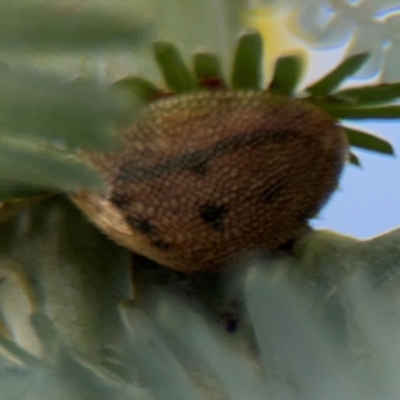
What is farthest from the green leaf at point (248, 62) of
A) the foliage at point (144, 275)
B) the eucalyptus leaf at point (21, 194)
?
the eucalyptus leaf at point (21, 194)

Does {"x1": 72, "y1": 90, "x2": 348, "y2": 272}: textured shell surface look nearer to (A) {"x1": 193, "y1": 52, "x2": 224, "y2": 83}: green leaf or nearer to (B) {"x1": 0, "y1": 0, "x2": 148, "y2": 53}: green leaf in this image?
(A) {"x1": 193, "y1": 52, "x2": 224, "y2": 83}: green leaf

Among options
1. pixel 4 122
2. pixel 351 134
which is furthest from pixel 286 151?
pixel 4 122

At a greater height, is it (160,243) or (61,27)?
(61,27)

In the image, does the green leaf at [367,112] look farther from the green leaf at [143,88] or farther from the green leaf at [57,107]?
the green leaf at [57,107]

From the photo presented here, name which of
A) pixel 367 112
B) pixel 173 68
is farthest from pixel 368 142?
pixel 173 68

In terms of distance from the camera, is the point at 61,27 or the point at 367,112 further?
the point at 367,112

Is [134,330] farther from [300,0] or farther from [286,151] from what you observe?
[300,0]

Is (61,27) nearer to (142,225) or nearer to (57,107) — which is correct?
(57,107)
